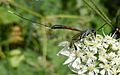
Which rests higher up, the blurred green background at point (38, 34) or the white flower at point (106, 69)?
the white flower at point (106, 69)

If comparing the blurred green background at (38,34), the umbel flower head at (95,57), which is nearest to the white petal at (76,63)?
the umbel flower head at (95,57)

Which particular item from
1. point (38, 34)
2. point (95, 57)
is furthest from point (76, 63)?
point (38, 34)

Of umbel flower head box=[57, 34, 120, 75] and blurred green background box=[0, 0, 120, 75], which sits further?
blurred green background box=[0, 0, 120, 75]

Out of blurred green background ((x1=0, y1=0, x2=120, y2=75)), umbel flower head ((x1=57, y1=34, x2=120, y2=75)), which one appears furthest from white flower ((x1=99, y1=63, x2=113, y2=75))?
blurred green background ((x1=0, y1=0, x2=120, y2=75))

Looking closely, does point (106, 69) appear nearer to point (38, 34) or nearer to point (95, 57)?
point (95, 57)

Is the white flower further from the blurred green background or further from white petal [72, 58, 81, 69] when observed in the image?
the blurred green background

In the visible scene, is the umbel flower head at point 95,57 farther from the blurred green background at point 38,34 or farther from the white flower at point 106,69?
the blurred green background at point 38,34

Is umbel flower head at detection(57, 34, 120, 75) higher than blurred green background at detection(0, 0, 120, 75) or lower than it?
higher
